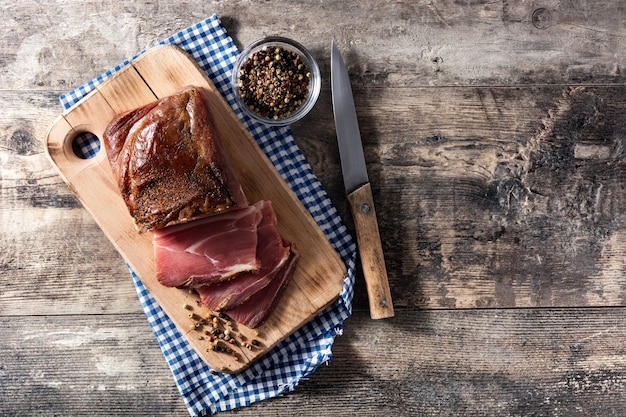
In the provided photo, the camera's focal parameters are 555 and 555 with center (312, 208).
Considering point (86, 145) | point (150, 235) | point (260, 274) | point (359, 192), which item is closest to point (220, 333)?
point (260, 274)

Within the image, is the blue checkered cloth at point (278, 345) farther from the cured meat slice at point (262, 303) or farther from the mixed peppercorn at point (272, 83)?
the cured meat slice at point (262, 303)

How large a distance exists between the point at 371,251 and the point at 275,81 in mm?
1016

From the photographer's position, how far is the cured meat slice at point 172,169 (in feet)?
8.46

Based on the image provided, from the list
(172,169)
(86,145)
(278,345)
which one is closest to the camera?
(172,169)

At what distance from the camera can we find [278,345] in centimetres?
302

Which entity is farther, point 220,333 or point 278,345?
point 278,345

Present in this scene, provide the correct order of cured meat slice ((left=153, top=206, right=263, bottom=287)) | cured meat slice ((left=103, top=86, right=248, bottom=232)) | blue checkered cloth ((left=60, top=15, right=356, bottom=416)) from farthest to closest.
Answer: blue checkered cloth ((left=60, top=15, right=356, bottom=416)) < cured meat slice ((left=153, top=206, right=263, bottom=287)) < cured meat slice ((left=103, top=86, right=248, bottom=232))

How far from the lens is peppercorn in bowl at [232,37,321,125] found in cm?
286

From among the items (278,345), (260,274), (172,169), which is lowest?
(278,345)

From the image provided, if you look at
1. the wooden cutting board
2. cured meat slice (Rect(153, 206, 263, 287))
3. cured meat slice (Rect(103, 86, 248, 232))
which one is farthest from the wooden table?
cured meat slice (Rect(103, 86, 248, 232))

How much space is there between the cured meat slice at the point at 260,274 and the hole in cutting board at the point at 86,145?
0.91 metres

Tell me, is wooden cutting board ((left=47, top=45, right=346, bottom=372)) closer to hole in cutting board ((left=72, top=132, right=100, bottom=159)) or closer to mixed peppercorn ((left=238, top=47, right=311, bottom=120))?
hole in cutting board ((left=72, top=132, right=100, bottom=159))

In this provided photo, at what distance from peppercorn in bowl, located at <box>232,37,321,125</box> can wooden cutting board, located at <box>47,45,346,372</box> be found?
0.13m

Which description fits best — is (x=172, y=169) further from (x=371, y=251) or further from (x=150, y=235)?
Answer: (x=371, y=251)
